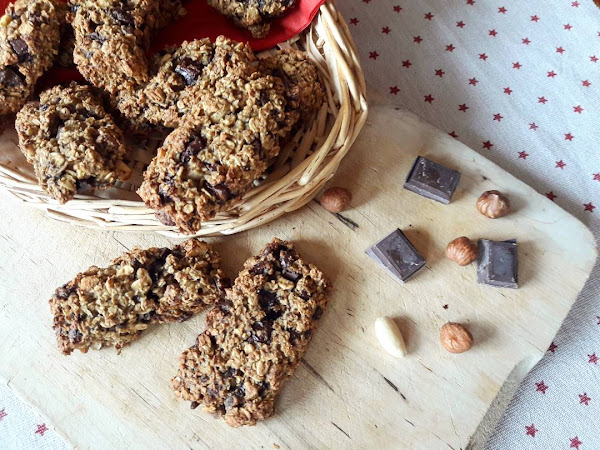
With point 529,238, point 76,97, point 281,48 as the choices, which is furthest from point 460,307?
point 76,97

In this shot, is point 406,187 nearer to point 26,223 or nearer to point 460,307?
point 460,307

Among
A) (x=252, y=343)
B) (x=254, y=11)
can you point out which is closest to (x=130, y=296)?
(x=252, y=343)

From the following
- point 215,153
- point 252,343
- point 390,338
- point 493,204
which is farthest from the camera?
point 493,204

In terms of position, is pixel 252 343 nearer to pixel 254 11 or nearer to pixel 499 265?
pixel 499 265

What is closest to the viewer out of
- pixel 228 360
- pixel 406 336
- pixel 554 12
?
pixel 228 360

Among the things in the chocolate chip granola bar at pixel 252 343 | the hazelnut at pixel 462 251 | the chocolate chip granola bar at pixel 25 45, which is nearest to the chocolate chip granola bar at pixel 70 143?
the chocolate chip granola bar at pixel 25 45
